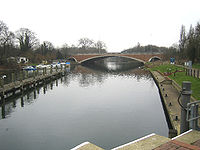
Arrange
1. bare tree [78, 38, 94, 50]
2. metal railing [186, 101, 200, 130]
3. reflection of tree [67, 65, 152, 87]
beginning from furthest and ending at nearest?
1. bare tree [78, 38, 94, 50]
2. reflection of tree [67, 65, 152, 87]
3. metal railing [186, 101, 200, 130]

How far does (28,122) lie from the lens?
12930mm

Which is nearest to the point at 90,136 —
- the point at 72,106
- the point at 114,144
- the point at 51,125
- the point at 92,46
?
the point at 114,144

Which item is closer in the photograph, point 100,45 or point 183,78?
point 183,78

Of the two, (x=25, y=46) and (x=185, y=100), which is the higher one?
(x=25, y=46)

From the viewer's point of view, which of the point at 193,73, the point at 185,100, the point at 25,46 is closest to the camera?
the point at 185,100

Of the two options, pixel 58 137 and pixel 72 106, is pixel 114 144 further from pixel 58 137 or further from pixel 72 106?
pixel 72 106

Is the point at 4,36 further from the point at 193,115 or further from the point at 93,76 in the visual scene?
the point at 193,115

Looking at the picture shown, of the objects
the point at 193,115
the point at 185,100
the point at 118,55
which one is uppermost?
the point at 118,55

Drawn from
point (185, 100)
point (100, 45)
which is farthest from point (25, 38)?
point (185, 100)

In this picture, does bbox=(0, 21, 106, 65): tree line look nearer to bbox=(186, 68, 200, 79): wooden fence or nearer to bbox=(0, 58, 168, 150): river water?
bbox=(0, 58, 168, 150): river water

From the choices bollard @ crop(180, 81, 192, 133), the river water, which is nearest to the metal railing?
bollard @ crop(180, 81, 192, 133)

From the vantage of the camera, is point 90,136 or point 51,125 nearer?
point 90,136

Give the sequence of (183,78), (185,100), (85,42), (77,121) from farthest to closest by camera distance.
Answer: (85,42), (183,78), (77,121), (185,100)

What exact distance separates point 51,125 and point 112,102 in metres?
7.27
